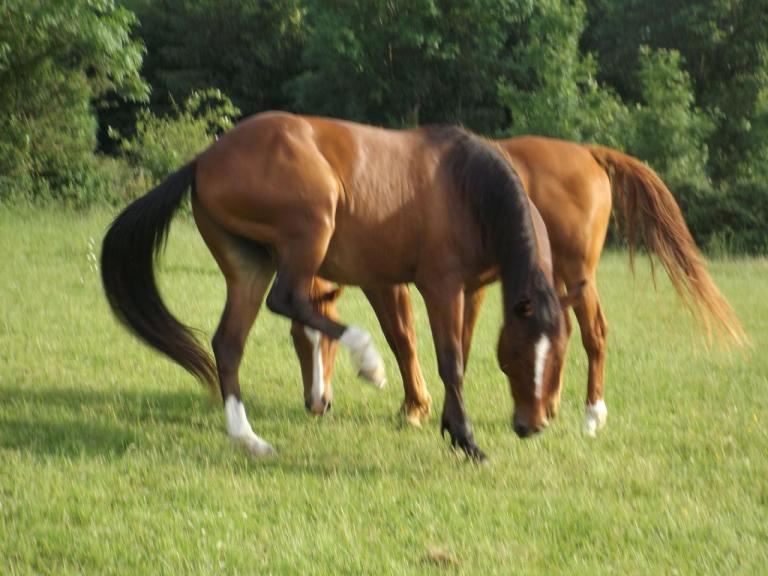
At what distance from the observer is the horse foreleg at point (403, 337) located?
7078 millimetres

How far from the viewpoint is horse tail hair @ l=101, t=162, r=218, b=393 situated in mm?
6426

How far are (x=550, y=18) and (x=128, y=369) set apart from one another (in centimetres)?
2954

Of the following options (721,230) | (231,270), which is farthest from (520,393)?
(721,230)

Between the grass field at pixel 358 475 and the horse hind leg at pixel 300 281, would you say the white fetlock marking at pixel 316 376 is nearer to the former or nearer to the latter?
the grass field at pixel 358 475

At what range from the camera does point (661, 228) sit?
Result: 25.2 feet

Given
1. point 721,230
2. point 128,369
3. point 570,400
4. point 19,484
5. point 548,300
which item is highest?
point 548,300

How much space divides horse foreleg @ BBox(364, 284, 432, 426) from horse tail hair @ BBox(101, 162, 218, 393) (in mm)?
1265

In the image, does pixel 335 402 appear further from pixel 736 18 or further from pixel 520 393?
pixel 736 18

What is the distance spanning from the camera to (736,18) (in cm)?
3731

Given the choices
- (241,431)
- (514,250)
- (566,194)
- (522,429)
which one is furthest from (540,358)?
(566,194)

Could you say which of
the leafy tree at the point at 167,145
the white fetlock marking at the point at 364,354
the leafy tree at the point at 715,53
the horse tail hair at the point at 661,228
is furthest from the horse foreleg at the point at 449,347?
the leafy tree at the point at 715,53

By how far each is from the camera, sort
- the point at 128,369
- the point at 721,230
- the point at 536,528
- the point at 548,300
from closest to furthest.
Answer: the point at 536,528 → the point at 548,300 → the point at 128,369 → the point at 721,230

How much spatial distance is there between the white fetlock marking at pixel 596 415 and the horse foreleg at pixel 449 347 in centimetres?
126

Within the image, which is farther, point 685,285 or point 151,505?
point 685,285
